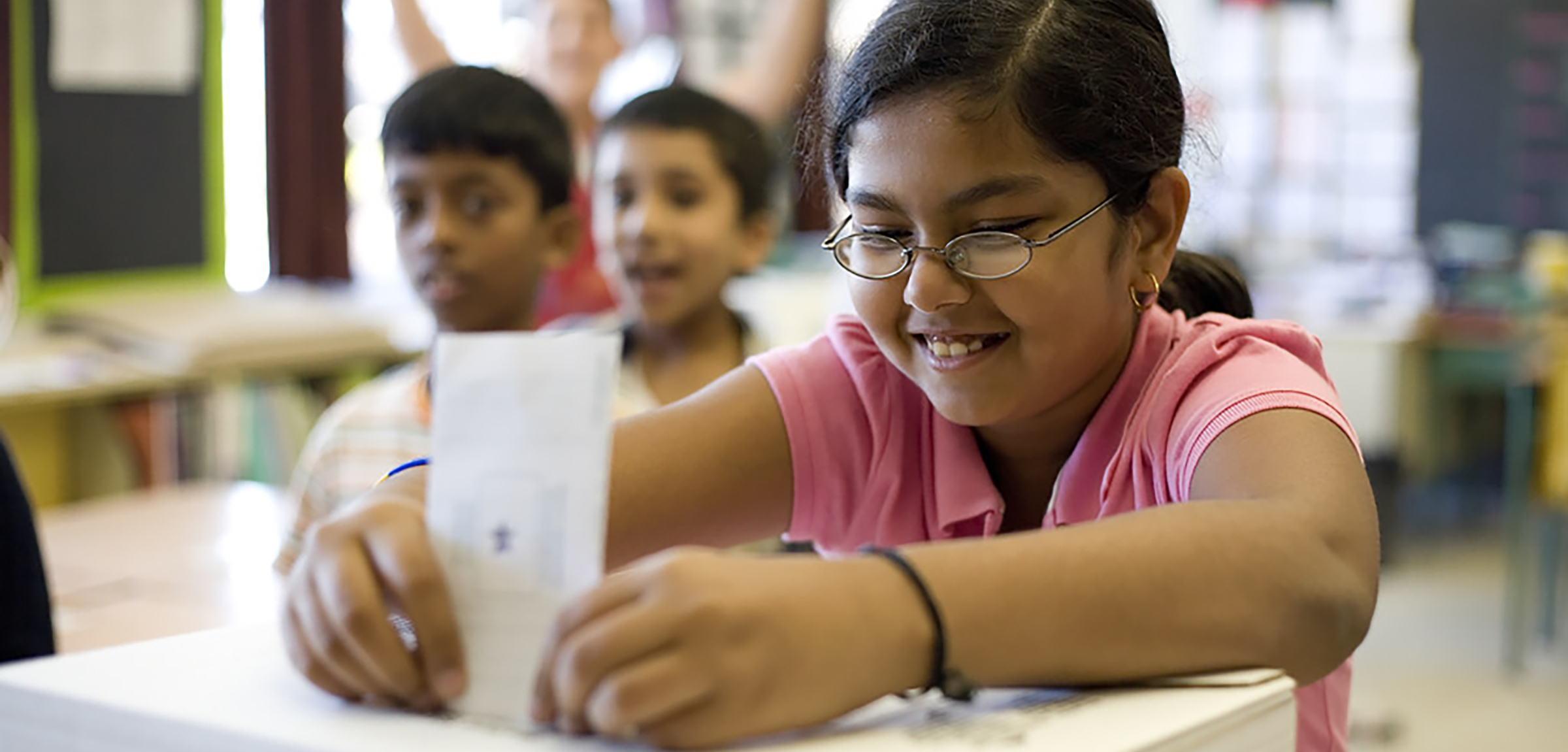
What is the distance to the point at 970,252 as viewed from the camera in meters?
0.84

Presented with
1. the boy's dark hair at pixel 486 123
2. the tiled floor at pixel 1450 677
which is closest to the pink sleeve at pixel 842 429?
the boy's dark hair at pixel 486 123

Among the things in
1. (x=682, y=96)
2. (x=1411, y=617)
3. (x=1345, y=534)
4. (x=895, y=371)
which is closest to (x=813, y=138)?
(x=895, y=371)

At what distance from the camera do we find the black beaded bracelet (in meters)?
0.64

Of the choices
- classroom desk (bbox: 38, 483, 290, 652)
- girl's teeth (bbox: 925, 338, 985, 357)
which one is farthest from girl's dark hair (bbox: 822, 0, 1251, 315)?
classroom desk (bbox: 38, 483, 290, 652)

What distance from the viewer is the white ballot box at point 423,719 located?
0.61 metres

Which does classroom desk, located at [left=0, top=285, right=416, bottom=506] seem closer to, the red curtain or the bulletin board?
the bulletin board

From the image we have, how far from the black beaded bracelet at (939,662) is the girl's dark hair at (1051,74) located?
316 millimetres

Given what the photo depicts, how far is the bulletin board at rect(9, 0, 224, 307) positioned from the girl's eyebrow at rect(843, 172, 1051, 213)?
101 inches

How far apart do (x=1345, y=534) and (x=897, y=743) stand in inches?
10.0

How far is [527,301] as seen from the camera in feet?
6.13

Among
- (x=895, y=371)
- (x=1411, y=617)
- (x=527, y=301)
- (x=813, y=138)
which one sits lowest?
(x=1411, y=617)

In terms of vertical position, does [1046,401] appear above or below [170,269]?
above

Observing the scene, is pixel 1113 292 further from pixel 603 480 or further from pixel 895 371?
pixel 603 480

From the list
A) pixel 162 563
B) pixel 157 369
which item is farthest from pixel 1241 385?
pixel 157 369
